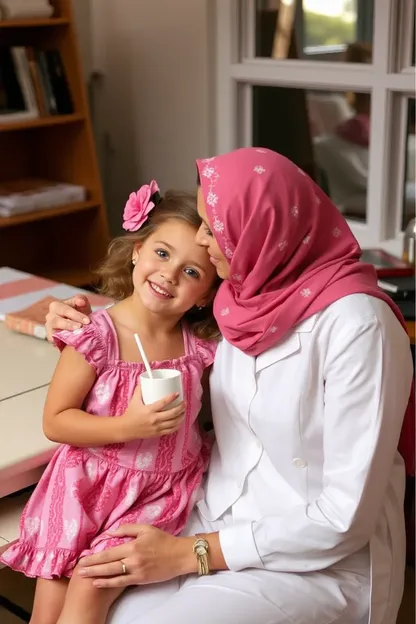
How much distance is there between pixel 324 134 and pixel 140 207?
6.74ft

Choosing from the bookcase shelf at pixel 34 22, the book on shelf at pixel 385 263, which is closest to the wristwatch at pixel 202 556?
the book on shelf at pixel 385 263

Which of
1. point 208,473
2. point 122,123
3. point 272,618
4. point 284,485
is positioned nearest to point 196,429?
point 208,473

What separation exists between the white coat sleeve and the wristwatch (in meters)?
0.03

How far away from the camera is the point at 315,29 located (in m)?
3.53

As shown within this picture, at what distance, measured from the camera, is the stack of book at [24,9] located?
11.4 ft

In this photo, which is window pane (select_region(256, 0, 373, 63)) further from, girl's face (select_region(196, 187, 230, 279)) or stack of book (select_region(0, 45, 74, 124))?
girl's face (select_region(196, 187, 230, 279))

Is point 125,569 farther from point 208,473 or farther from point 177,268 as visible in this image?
point 177,268

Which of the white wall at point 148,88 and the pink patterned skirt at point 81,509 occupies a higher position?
the white wall at point 148,88

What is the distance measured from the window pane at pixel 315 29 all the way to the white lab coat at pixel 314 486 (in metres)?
2.08

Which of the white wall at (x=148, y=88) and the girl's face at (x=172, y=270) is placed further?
the white wall at (x=148, y=88)

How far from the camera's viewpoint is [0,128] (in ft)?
11.6


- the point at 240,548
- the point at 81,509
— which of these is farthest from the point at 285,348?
the point at 81,509

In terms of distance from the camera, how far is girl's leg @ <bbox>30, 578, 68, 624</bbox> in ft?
5.10

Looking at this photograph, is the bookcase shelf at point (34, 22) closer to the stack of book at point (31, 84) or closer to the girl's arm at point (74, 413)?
the stack of book at point (31, 84)
